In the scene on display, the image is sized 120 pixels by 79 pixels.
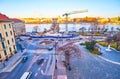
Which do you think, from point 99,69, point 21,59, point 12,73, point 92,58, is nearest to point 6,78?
point 12,73

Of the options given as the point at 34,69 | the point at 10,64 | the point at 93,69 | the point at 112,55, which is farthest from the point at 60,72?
the point at 112,55

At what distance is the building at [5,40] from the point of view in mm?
30953

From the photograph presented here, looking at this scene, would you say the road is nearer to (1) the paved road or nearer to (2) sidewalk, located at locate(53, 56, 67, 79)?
(2) sidewalk, located at locate(53, 56, 67, 79)

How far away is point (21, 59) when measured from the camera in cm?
3234

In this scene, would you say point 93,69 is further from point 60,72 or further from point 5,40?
point 5,40

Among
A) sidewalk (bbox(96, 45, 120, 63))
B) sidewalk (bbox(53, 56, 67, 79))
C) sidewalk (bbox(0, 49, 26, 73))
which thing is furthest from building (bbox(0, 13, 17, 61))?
sidewalk (bbox(96, 45, 120, 63))

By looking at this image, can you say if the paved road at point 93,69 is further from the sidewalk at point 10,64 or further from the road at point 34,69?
the sidewalk at point 10,64

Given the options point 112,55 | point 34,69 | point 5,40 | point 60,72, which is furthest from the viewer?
point 112,55

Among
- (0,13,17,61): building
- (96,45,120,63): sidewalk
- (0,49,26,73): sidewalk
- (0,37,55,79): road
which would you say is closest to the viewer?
(0,37,55,79): road

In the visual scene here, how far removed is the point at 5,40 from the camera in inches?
Result: 1275

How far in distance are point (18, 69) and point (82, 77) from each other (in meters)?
13.6

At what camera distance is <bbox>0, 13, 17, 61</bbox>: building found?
31.0m

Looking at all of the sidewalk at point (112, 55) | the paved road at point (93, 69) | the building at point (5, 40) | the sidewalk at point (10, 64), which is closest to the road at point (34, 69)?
the sidewalk at point (10, 64)

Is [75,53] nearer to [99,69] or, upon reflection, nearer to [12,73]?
[99,69]
